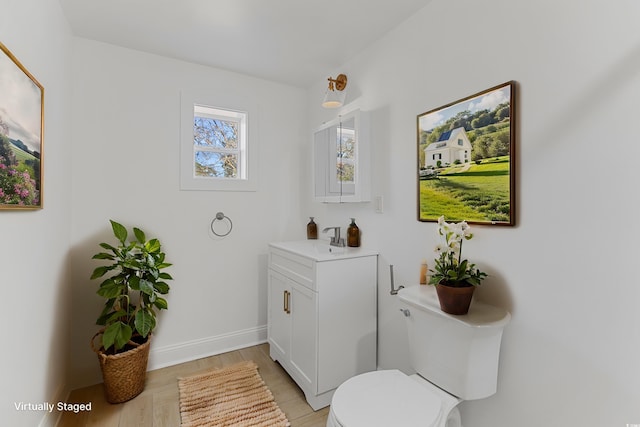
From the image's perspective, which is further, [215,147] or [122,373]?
[215,147]

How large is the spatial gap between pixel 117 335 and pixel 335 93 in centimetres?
212

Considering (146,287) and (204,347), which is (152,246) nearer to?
(146,287)

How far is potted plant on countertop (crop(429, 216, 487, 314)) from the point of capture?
1.26 meters

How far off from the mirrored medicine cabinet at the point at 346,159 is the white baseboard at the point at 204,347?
1.34 metres

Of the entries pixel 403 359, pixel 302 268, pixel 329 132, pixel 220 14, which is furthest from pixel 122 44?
pixel 403 359

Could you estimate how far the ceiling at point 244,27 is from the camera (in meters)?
1.74

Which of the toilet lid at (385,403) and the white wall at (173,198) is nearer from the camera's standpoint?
the toilet lid at (385,403)

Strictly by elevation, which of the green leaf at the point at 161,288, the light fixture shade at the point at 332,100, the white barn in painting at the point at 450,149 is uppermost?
the light fixture shade at the point at 332,100

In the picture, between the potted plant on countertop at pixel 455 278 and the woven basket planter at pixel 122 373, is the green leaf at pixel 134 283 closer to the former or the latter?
the woven basket planter at pixel 122 373

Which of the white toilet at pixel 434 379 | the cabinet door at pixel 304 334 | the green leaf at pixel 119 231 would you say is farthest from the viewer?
the green leaf at pixel 119 231

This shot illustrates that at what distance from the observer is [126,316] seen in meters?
2.04

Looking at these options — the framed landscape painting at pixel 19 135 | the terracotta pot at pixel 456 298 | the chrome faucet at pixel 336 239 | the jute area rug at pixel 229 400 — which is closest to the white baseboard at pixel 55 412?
the jute area rug at pixel 229 400

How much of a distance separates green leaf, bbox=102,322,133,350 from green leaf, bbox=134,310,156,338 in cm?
5

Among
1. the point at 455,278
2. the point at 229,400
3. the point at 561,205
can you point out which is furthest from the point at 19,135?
the point at 561,205
